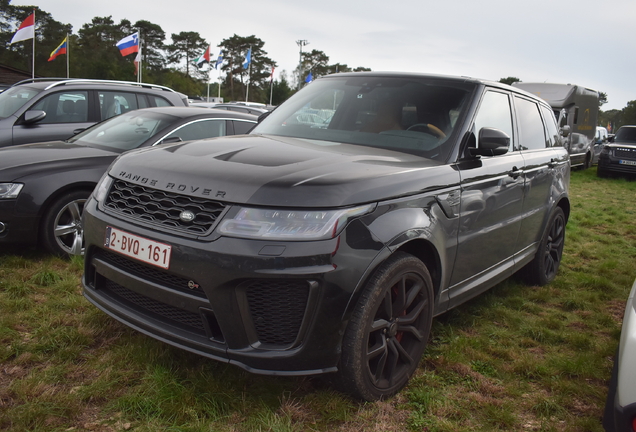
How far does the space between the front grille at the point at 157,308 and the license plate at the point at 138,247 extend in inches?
9.4

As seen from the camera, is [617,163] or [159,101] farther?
[617,163]

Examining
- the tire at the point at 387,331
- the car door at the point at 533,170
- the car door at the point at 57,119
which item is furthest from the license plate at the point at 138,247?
the car door at the point at 57,119

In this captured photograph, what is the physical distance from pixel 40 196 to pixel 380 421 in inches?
132

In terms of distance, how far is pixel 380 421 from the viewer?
103 inches

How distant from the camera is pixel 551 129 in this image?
5207 millimetres

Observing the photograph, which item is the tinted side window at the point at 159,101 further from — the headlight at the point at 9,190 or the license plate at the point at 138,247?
the license plate at the point at 138,247

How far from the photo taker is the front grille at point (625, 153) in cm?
1622

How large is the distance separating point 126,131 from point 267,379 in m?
3.55

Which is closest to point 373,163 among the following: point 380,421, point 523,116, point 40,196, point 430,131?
point 430,131

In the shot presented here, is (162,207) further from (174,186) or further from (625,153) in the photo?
(625,153)

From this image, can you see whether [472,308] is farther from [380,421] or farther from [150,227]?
[150,227]

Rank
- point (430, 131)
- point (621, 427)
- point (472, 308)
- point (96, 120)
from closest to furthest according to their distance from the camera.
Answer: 1. point (621, 427)
2. point (430, 131)
3. point (472, 308)
4. point (96, 120)

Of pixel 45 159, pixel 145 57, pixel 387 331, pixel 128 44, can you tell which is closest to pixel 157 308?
pixel 387 331

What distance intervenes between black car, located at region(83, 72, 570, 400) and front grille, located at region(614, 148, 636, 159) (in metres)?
14.8
